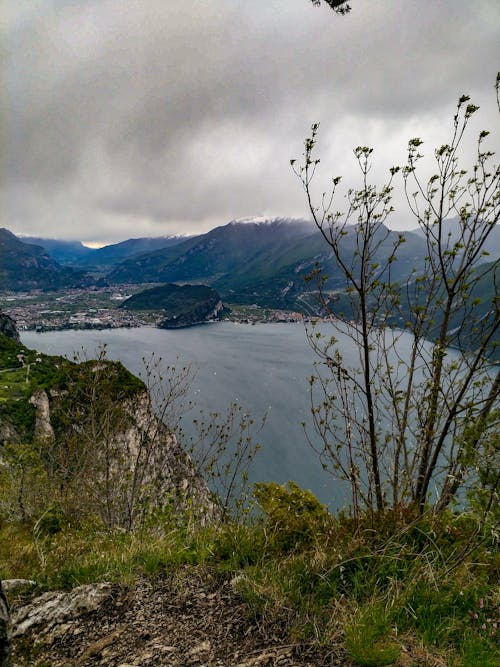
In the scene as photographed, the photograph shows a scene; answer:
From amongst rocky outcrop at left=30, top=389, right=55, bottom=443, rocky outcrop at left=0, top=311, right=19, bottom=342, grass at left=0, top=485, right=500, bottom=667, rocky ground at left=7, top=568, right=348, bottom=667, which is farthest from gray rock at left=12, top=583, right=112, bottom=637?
rocky outcrop at left=0, top=311, right=19, bottom=342

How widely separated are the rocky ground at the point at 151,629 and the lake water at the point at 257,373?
1.90 m

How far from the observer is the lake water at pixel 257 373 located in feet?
181

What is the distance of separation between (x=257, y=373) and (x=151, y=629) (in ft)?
316

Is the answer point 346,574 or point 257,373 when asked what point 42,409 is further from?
point 346,574

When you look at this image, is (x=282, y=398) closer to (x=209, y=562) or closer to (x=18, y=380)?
(x=18, y=380)

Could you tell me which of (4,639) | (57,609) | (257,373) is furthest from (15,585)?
(257,373)

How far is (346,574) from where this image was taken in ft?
10.6

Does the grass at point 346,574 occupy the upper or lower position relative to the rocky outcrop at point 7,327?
upper

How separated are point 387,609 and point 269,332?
578 ft

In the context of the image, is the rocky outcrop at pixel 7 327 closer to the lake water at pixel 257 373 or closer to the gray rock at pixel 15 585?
the lake water at pixel 257 373

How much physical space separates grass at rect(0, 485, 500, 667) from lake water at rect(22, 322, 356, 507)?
3.72 feet

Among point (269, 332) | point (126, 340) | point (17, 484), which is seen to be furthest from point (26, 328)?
point (17, 484)

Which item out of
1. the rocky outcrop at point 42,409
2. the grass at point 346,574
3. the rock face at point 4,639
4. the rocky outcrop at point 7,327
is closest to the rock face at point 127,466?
the grass at point 346,574

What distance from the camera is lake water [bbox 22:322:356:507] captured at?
55.1 m
